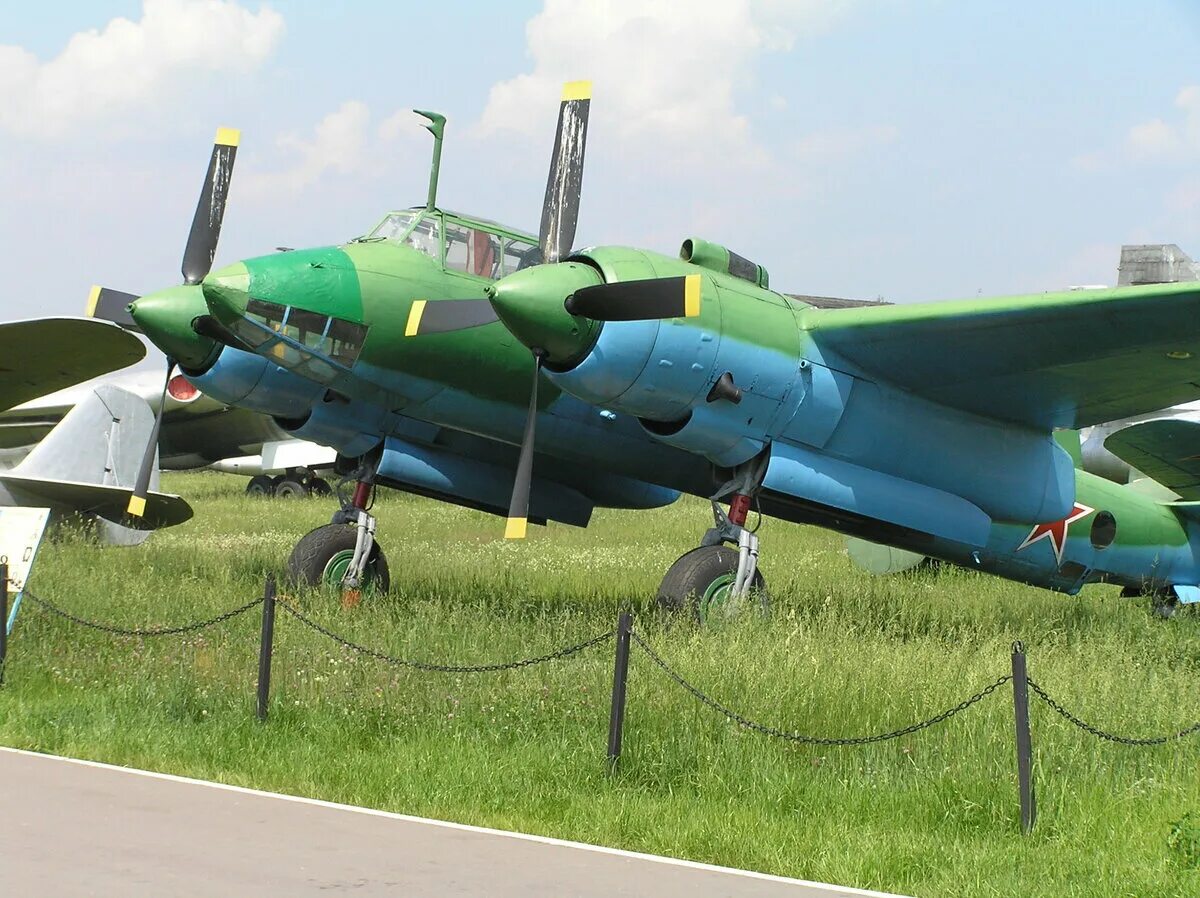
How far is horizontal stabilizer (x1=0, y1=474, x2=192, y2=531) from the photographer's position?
16531 millimetres

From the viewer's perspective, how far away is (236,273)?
11844 mm

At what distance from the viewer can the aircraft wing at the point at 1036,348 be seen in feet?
35.3

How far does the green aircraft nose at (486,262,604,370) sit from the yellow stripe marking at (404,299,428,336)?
4.75 ft

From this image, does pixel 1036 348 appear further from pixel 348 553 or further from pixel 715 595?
pixel 348 553

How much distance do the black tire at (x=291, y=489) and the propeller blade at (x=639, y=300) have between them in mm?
25231

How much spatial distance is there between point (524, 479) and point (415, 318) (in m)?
1.84

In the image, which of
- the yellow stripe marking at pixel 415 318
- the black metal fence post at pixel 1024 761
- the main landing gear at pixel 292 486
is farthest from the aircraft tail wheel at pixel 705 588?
the main landing gear at pixel 292 486

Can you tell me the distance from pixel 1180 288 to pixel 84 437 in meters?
13.7

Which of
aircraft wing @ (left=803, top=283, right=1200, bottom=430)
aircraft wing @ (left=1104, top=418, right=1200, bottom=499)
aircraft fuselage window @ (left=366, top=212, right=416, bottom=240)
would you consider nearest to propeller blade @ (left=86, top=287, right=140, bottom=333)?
aircraft fuselage window @ (left=366, top=212, right=416, bottom=240)

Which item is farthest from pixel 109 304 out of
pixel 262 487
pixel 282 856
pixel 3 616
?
pixel 262 487

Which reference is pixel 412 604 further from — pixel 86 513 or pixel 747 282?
pixel 86 513

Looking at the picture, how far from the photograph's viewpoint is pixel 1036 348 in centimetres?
1141

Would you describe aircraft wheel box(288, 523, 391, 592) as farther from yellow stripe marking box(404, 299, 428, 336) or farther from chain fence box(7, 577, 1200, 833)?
chain fence box(7, 577, 1200, 833)

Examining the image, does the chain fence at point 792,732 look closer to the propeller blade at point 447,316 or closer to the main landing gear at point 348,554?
the propeller blade at point 447,316
